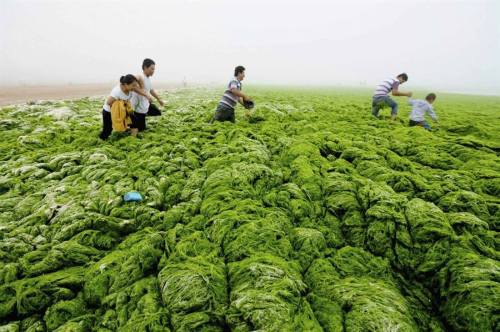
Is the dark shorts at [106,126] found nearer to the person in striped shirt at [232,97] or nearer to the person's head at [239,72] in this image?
the person in striped shirt at [232,97]

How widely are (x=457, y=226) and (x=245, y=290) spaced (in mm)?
2915

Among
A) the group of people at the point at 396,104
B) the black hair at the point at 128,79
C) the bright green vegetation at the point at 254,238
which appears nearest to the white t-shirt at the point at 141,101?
the black hair at the point at 128,79

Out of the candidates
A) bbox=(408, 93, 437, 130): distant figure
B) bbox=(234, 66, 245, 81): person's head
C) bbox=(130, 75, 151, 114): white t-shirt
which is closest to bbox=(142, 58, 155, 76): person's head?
bbox=(130, 75, 151, 114): white t-shirt

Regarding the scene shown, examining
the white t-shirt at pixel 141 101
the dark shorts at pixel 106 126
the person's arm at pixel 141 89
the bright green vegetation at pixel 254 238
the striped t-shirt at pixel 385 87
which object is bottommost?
the bright green vegetation at pixel 254 238

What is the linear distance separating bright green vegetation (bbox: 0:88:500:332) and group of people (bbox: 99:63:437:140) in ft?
4.06

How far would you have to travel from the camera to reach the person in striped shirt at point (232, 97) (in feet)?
25.0

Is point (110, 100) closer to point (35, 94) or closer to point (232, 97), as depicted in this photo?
point (232, 97)

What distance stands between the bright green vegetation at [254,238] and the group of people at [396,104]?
2.23 meters

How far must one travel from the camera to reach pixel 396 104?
30.0ft

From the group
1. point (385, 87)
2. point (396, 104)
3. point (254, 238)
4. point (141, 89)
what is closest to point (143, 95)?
point (141, 89)

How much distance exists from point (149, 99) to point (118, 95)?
0.77 meters

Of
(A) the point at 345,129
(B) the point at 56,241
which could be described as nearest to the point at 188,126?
(A) the point at 345,129

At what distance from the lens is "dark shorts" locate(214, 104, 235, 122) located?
26.9ft

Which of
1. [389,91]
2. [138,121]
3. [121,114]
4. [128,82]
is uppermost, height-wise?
[389,91]
